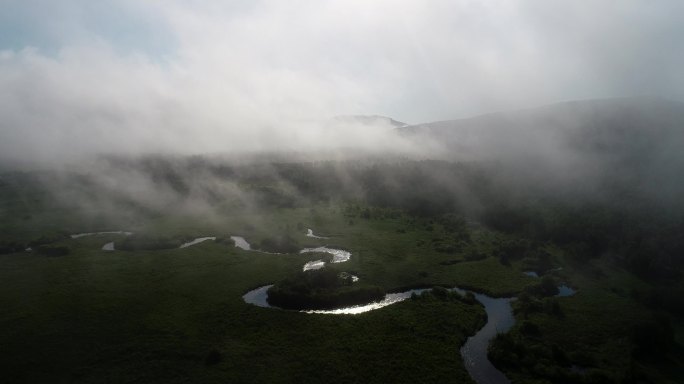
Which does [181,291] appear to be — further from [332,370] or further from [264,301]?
[332,370]

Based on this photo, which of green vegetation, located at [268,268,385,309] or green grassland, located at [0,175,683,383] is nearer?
green grassland, located at [0,175,683,383]

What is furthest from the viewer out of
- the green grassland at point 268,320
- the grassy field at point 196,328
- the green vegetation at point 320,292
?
the green vegetation at point 320,292

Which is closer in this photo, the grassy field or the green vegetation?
the grassy field

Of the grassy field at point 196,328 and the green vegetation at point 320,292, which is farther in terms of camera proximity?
the green vegetation at point 320,292

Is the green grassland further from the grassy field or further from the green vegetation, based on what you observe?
the green vegetation

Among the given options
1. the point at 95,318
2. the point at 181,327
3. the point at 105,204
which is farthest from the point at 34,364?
the point at 105,204

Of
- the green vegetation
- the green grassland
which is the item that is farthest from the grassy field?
the green vegetation

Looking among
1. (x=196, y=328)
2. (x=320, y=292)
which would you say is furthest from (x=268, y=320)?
(x=320, y=292)

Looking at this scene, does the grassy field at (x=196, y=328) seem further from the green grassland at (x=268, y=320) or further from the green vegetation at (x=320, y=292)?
the green vegetation at (x=320, y=292)

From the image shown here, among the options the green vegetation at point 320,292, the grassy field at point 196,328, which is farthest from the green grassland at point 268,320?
the green vegetation at point 320,292

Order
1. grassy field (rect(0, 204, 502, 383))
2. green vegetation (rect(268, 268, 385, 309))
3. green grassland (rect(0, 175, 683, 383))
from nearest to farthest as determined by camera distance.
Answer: grassy field (rect(0, 204, 502, 383)) → green grassland (rect(0, 175, 683, 383)) → green vegetation (rect(268, 268, 385, 309))

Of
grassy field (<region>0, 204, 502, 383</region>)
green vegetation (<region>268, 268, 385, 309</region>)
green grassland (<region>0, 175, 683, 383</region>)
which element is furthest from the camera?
green vegetation (<region>268, 268, 385, 309</region>)

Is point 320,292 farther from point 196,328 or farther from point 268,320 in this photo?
point 196,328
